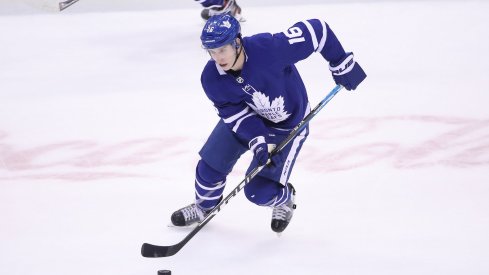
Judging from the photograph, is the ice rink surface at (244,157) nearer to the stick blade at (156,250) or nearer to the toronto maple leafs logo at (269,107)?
the stick blade at (156,250)

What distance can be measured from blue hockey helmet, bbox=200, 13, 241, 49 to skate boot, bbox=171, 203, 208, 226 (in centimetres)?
86

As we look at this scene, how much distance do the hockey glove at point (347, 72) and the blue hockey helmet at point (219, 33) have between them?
0.51 meters

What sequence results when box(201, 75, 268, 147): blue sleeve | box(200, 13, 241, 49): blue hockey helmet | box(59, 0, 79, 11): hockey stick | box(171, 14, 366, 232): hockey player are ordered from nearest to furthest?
1. box(200, 13, 241, 49): blue hockey helmet
2. box(171, 14, 366, 232): hockey player
3. box(201, 75, 268, 147): blue sleeve
4. box(59, 0, 79, 11): hockey stick

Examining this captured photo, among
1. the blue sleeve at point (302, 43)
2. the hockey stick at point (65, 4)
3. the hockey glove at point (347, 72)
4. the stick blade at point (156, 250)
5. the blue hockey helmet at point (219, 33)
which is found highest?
the blue hockey helmet at point (219, 33)

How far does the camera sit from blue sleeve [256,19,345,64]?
3.20 meters

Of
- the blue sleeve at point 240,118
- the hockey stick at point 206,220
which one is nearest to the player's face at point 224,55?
the blue sleeve at point 240,118

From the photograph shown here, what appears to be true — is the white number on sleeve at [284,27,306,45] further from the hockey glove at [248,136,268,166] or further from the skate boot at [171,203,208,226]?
the skate boot at [171,203,208,226]

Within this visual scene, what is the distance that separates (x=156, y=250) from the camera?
3199 millimetres

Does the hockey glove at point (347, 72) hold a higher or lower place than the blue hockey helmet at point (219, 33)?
lower

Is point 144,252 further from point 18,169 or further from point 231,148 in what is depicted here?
point 18,169

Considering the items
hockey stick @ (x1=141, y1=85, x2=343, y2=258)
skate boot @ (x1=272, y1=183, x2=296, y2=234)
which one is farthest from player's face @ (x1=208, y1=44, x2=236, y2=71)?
skate boot @ (x1=272, y1=183, x2=296, y2=234)

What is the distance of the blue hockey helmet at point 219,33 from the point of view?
120 inches

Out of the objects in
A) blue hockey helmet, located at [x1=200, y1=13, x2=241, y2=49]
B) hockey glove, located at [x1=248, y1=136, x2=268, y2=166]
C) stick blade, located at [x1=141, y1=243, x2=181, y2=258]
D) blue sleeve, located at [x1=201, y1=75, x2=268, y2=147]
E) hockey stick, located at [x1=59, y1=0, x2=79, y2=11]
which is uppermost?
blue hockey helmet, located at [x1=200, y1=13, x2=241, y2=49]

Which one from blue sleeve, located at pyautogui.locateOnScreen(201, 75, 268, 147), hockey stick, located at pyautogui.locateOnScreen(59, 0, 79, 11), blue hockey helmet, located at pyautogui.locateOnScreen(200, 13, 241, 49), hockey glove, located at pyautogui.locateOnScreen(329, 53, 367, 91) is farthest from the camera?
hockey stick, located at pyautogui.locateOnScreen(59, 0, 79, 11)
